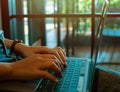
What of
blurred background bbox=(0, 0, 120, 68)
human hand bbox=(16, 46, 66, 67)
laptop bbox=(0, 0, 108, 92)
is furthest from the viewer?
blurred background bbox=(0, 0, 120, 68)

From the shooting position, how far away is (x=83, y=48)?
2064mm

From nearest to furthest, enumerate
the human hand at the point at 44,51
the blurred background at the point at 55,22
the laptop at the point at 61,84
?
1. the laptop at the point at 61,84
2. the human hand at the point at 44,51
3. the blurred background at the point at 55,22

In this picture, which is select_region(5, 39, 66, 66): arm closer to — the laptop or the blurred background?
the laptop

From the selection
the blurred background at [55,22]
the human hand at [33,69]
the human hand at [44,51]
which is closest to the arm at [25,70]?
the human hand at [33,69]

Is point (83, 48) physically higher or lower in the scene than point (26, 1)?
lower

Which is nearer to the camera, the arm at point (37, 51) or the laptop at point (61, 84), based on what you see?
the laptop at point (61, 84)

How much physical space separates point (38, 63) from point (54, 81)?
0.19 ft

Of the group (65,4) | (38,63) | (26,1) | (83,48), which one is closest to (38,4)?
(26,1)

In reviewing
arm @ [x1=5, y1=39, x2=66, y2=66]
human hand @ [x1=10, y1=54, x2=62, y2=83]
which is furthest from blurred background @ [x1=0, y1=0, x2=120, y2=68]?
human hand @ [x1=10, y1=54, x2=62, y2=83]

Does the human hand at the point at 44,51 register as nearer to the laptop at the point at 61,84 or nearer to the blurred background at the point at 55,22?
the laptop at the point at 61,84

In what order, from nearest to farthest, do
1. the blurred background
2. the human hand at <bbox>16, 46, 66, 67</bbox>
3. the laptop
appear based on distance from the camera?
the laptop, the human hand at <bbox>16, 46, 66, 67</bbox>, the blurred background

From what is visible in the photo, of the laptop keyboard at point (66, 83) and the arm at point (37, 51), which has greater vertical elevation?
the arm at point (37, 51)

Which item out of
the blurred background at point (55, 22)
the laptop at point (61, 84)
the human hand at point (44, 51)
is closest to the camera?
the laptop at point (61, 84)

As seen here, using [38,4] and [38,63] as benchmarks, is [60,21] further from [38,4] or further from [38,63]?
[38,63]
